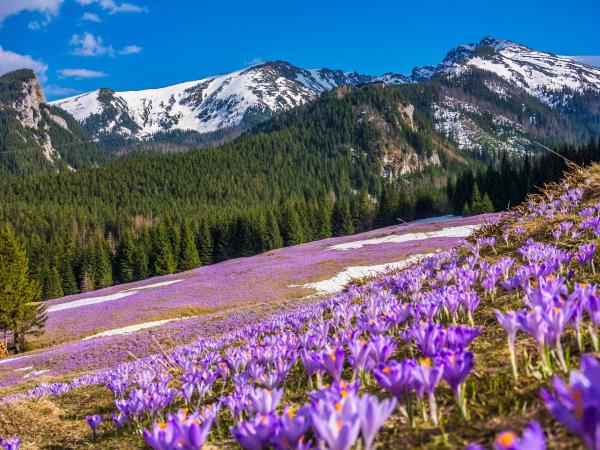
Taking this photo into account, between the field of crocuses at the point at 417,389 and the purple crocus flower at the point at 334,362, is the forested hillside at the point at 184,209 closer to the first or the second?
the field of crocuses at the point at 417,389

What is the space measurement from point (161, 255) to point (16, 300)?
143ft

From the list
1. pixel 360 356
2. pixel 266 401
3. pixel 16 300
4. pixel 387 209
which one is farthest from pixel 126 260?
pixel 266 401

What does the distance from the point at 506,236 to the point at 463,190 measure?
293 feet

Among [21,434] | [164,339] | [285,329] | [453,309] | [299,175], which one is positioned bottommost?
[164,339]

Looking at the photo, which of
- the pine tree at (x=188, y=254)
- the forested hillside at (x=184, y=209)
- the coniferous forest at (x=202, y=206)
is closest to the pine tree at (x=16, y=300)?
the coniferous forest at (x=202, y=206)

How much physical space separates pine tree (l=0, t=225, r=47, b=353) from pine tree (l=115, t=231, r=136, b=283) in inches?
1740

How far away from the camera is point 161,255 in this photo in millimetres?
71750

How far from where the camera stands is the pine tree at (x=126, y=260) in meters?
74.0

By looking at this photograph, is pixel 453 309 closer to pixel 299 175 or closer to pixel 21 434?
pixel 21 434

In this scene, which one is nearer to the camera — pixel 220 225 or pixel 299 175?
pixel 220 225

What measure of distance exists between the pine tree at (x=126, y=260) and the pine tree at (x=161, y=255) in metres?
3.34

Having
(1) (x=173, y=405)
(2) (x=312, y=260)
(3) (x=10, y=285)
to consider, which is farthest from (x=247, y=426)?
(2) (x=312, y=260)

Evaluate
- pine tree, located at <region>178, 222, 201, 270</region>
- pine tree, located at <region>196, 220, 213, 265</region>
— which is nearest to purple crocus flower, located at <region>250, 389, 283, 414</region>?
pine tree, located at <region>178, 222, 201, 270</region>

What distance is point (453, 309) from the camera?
11.1 ft
